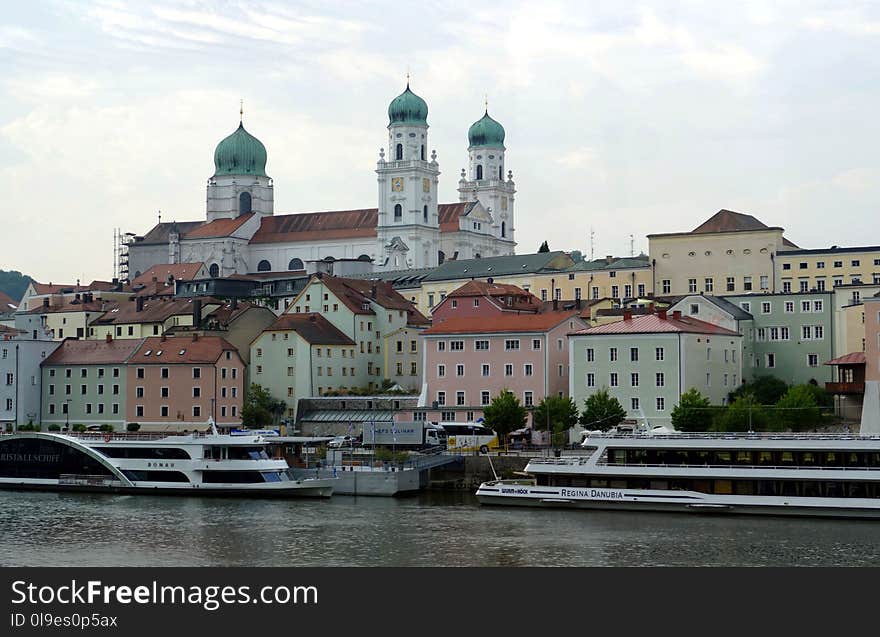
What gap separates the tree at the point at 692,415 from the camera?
7425 cm

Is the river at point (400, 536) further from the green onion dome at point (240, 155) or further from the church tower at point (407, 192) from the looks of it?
the green onion dome at point (240, 155)

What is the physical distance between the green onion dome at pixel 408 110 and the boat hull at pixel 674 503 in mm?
101532

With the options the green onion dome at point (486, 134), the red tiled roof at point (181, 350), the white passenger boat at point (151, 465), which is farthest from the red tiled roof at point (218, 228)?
the white passenger boat at point (151, 465)

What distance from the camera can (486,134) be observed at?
593 feet

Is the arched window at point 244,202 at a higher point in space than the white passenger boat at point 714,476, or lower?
higher

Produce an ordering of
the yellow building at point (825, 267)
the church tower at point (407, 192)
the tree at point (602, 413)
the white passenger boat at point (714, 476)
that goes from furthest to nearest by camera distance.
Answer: the church tower at point (407, 192), the yellow building at point (825, 267), the tree at point (602, 413), the white passenger boat at point (714, 476)

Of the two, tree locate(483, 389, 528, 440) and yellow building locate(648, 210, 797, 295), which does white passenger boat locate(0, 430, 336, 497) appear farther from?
yellow building locate(648, 210, 797, 295)

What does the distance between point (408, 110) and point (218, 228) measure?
74.8ft

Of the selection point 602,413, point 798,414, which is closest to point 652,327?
point 602,413

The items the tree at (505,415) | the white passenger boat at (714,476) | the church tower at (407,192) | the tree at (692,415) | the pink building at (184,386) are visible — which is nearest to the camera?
the white passenger boat at (714,476)

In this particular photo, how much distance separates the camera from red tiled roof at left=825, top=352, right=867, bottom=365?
7938 centimetres

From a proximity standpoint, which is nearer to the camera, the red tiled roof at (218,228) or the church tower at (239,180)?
the red tiled roof at (218,228)

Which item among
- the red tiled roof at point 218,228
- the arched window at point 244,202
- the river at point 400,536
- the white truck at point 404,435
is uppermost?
the arched window at point 244,202
